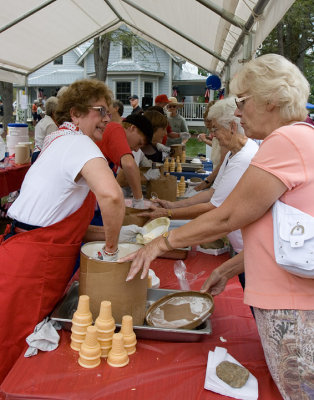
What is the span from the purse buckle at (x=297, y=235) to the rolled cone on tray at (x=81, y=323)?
2.36 feet

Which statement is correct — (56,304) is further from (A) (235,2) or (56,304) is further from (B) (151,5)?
(B) (151,5)

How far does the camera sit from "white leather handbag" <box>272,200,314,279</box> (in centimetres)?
108

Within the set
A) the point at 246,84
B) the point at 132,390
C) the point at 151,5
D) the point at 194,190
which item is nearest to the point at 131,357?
the point at 132,390

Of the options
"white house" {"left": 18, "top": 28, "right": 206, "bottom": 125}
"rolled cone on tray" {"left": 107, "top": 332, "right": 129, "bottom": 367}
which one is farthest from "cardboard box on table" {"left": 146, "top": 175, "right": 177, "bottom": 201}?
"white house" {"left": 18, "top": 28, "right": 206, "bottom": 125}

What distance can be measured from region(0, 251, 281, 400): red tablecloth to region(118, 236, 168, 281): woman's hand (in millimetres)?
269

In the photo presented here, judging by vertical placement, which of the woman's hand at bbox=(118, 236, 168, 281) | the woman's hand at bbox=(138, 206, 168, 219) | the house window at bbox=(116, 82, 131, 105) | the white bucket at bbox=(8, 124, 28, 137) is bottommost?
the woman's hand at bbox=(138, 206, 168, 219)

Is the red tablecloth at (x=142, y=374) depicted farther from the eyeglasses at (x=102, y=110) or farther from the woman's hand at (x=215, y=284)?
the eyeglasses at (x=102, y=110)

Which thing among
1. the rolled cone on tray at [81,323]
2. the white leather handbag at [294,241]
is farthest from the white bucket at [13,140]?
the white leather handbag at [294,241]

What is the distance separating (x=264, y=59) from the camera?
129 cm

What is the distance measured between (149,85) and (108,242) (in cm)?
2352

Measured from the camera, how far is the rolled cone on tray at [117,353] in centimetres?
A: 127

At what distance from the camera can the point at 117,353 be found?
127cm

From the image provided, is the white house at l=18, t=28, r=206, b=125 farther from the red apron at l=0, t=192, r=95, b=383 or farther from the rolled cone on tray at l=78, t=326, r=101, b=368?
the rolled cone on tray at l=78, t=326, r=101, b=368

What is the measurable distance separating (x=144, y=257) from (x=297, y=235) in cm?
57
